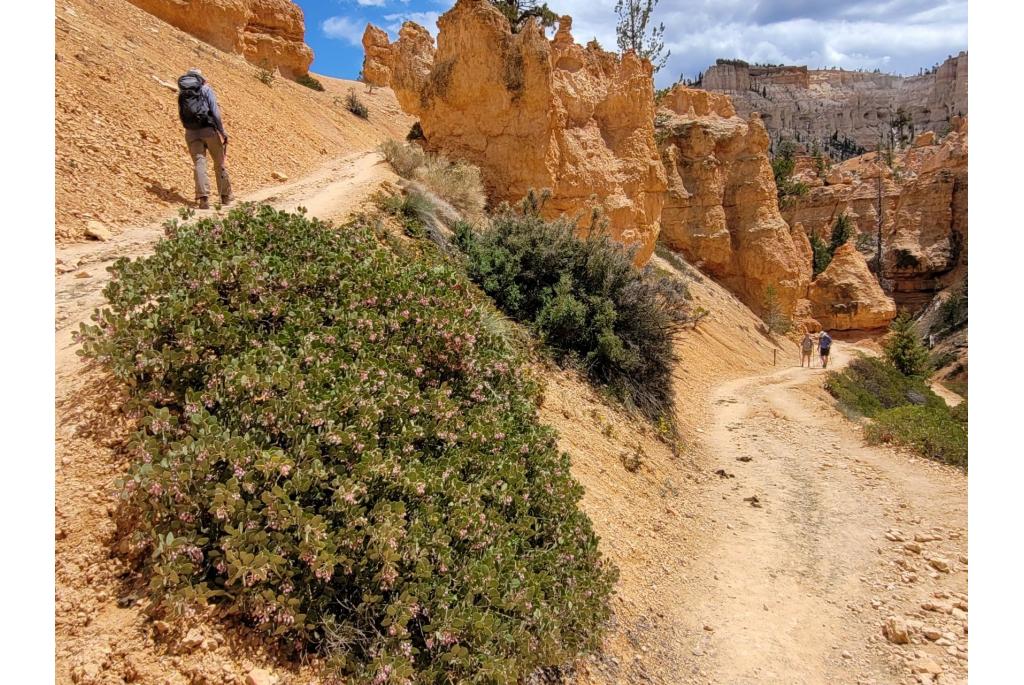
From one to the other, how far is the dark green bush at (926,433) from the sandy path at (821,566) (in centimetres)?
39

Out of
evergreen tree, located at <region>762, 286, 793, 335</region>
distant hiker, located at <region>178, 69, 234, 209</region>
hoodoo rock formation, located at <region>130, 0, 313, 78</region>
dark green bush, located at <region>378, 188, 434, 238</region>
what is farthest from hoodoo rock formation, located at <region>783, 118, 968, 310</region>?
distant hiker, located at <region>178, 69, 234, 209</region>

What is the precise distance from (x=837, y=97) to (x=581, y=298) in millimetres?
131297

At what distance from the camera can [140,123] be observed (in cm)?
867

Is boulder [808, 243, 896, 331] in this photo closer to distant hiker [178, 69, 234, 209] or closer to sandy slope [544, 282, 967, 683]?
sandy slope [544, 282, 967, 683]

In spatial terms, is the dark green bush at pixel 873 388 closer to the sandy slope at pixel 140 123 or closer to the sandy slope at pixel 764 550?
the sandy slope at pixel 764 550

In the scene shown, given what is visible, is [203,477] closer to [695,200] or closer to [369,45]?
[695,200]

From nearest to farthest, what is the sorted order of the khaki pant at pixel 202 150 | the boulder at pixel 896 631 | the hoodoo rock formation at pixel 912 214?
the boulder at pixel 896 631, the khaki pant at pixel 202 150, the hoodoo rock formation at pixel 912 214

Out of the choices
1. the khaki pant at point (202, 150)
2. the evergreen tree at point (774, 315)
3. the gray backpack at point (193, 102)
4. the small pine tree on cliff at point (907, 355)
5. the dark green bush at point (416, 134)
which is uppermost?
the dark green bush at point (416, 134)

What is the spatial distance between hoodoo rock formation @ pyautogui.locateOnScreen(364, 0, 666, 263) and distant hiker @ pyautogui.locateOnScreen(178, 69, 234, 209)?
543cm

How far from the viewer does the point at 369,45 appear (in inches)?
1465

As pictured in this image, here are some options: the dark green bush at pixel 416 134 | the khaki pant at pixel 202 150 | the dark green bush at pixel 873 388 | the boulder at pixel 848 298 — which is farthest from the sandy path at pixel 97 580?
the boulder at pixel 848 298

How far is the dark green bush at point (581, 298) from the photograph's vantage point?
7.92 metres

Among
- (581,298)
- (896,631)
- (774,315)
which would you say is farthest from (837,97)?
(896,631)

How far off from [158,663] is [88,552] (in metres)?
0.69
